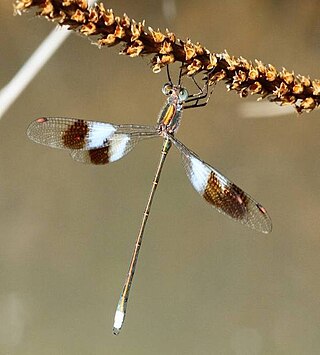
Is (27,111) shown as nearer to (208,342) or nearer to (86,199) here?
(86,199)

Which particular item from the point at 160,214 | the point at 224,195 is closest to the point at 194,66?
the point at 224,195

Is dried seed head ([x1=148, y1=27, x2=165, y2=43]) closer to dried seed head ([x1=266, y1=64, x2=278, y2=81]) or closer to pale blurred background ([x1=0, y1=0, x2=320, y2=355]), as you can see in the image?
dried seed head ([x1=266, y1=64, x2=278, y2=81])

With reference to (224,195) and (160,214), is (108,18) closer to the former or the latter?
(224,195)

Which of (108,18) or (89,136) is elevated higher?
(89,136)

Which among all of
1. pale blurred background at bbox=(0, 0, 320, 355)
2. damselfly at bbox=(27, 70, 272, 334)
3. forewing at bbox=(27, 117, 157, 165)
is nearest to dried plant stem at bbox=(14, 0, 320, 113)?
damselfly at bbox=(27, 70, 272, 334)

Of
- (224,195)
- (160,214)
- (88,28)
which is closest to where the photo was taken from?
(88,28)

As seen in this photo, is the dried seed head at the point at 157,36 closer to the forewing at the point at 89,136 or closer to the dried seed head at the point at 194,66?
the dried seed head at the point at 194,66

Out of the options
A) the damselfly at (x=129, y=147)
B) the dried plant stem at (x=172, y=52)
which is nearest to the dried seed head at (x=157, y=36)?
the dried plant stem at (x=172, y=52)
